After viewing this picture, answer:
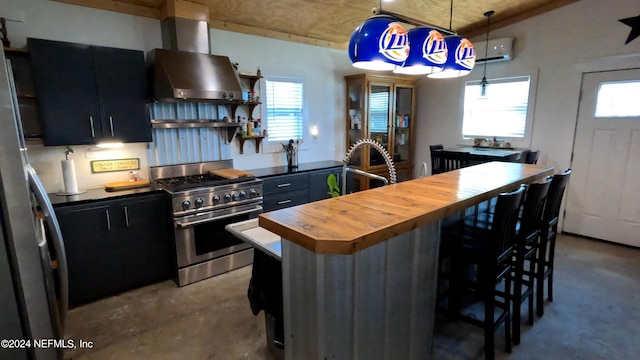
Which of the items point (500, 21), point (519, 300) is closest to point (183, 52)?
point (519, 300)

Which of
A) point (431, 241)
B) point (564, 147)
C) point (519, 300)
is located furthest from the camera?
point (564, 147)

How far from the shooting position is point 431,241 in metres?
1.75

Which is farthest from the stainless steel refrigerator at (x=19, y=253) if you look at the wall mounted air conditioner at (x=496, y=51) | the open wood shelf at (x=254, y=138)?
the wall mounted air conditioner at (x=496, y=51)

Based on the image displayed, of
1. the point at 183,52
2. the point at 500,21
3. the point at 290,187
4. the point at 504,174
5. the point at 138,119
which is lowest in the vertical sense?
the point at 290,187

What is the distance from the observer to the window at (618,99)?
3.67 meters

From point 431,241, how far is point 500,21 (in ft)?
14.1

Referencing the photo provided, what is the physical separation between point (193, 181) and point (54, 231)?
1.70 meters

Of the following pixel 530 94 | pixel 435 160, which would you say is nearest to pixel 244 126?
pixel 435 160

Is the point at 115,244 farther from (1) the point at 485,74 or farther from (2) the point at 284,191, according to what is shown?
(1) the point at 485,74

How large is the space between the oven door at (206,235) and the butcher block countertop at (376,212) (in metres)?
1.79

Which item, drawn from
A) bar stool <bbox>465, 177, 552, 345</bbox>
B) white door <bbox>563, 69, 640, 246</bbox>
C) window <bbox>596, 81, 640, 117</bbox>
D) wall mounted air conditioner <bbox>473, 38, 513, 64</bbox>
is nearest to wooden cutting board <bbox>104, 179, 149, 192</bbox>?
bar stool <bbox>465, 177, 552, 345</bbox>

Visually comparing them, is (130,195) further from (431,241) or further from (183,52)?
(431,241)

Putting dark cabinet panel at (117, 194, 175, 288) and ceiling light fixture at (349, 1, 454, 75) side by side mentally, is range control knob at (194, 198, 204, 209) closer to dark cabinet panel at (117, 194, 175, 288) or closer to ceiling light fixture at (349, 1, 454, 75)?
dark cabinet panel at (117, 194, 175, 288)

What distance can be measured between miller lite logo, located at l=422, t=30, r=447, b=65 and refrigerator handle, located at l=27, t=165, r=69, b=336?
2.28m
